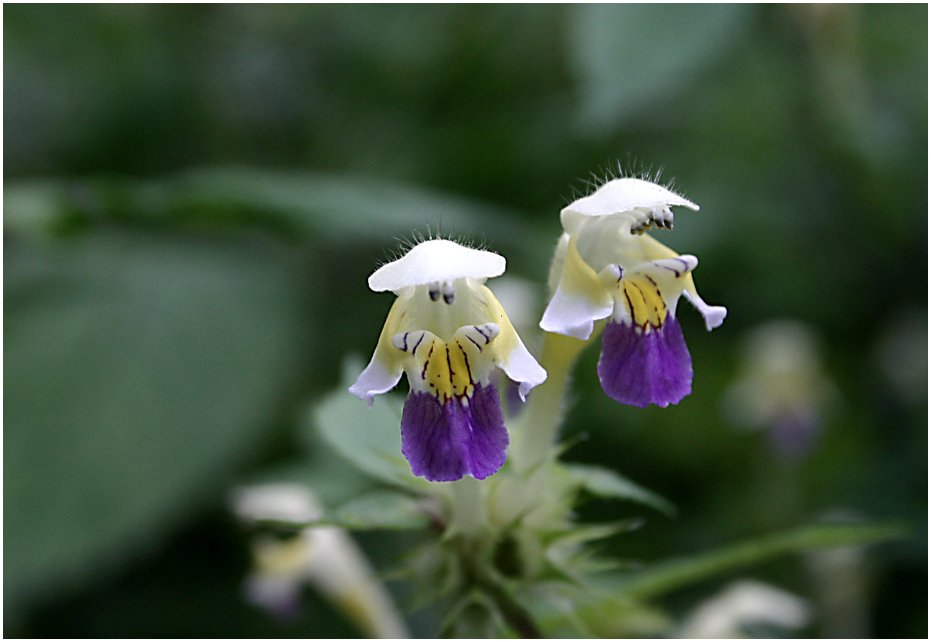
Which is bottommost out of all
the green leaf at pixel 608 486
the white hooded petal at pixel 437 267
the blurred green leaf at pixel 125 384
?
the green leaf at pixel 608 486

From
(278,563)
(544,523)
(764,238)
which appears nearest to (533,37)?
(764,238)

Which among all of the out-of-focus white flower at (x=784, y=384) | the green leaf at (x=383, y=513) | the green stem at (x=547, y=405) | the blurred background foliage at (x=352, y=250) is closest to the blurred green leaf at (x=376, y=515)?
the green leaf at (x=383, y=513)

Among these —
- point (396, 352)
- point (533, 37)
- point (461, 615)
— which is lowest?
point (461, 615)

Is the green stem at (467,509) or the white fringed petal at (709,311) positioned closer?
the white fringed petal at (709,311)

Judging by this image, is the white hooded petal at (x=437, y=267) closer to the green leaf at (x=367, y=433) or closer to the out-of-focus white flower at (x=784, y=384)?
the green leaf at (x=367, y=433)

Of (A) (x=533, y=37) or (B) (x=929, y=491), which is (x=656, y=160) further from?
(B) (x=929, y=491)

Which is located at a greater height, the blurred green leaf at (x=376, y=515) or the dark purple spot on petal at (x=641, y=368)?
the dark purple spot on petal at (x=641, y=368)

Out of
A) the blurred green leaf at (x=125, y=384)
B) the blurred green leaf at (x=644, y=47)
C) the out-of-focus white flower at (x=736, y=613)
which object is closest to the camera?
the blurred green leaf at (x=644, y=47)
